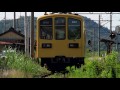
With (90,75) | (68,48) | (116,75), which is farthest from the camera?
(68,48)

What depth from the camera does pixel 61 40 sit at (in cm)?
1867

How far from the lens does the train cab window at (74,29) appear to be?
60.5ft

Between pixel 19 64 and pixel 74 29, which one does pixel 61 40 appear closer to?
pixel 74 29

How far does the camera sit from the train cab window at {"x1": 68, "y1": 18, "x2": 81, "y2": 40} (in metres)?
18.5

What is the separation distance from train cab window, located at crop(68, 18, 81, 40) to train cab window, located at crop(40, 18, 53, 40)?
2.97 ft

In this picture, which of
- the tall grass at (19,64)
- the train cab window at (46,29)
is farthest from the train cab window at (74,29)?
the tall grass at (19,64)

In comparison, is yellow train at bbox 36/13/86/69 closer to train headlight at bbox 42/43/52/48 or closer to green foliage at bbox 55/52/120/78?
train headlight at bbox 42/43/52/48

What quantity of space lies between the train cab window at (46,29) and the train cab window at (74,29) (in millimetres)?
907

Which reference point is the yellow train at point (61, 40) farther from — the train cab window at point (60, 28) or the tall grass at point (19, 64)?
the tall grass at point (19, 64)
